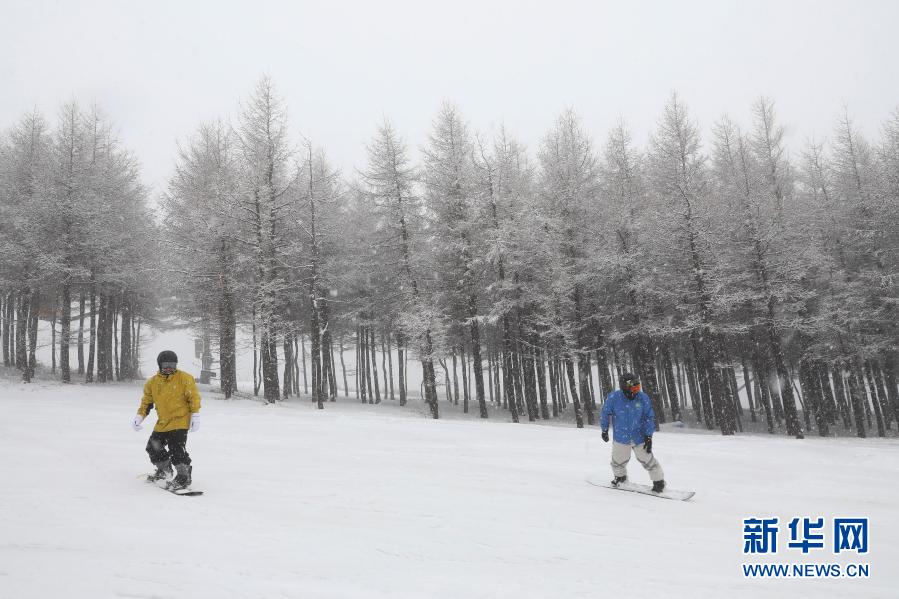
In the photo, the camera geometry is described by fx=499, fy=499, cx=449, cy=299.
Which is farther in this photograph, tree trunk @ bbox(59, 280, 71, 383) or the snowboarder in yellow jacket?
tree trunk @ bbox(59, 280, 71, 383)

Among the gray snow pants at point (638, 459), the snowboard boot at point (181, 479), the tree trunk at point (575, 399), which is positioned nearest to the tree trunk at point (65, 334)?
the snowboard boot at point (181, 479)

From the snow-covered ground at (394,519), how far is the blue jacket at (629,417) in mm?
993

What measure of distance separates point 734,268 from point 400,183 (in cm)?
1445

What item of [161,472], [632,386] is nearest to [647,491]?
[632,386]

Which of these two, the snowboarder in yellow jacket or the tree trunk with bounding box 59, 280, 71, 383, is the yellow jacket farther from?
the tree trunk with bounding box 59, 280, 71, 383

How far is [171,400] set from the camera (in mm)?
7223

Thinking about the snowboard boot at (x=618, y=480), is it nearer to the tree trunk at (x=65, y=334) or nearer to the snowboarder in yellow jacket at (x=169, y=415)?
the snowboarder in yellow jacket at (x=169, y=415)

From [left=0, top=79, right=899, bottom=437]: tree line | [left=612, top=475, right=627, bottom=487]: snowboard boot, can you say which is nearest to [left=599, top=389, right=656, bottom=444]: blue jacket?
[left=612, top=475, right=627, bottom=487]: snowboard boot

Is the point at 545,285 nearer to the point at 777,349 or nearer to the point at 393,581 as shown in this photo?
the point at 777,349

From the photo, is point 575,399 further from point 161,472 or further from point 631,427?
point 161,472

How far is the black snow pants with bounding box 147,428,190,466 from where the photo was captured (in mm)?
7109

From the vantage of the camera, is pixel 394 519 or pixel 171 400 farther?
pixel 171 400

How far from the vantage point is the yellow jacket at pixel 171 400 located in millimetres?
7168

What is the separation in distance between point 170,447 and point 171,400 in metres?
0.66
